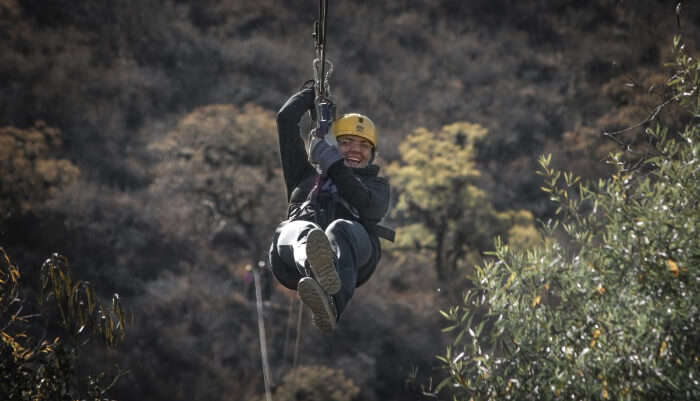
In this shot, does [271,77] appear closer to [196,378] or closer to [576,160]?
[576,160]

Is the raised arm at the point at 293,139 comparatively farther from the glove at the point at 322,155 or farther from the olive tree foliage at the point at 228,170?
the olive tree foliage at the point at 228,170

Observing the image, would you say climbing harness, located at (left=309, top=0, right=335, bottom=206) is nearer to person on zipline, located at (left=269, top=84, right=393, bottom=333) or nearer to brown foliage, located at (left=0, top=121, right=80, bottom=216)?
person on zipline, located at (left=269, top=84, right=393, bottom=333)

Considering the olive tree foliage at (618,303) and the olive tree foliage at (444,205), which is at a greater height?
the olive tree foliage at (444,205)

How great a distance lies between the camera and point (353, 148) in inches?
240

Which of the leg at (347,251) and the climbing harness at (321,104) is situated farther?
the climbing harness at (321,104)

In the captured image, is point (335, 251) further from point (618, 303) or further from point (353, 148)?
point (618, 303)

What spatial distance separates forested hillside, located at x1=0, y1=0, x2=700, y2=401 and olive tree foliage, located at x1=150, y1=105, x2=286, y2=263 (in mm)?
86

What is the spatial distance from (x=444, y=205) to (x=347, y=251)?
2352cm

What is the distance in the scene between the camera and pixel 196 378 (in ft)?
71.6

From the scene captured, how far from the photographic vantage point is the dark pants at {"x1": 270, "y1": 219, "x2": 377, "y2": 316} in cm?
515

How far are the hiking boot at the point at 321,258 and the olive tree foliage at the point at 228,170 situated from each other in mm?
20706

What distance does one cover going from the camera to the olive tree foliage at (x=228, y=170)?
25609 mm

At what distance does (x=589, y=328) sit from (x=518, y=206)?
32172 mm

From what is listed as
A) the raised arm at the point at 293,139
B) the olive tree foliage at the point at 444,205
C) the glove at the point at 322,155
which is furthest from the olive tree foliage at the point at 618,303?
the olive tree foliage at the point at 444,205
